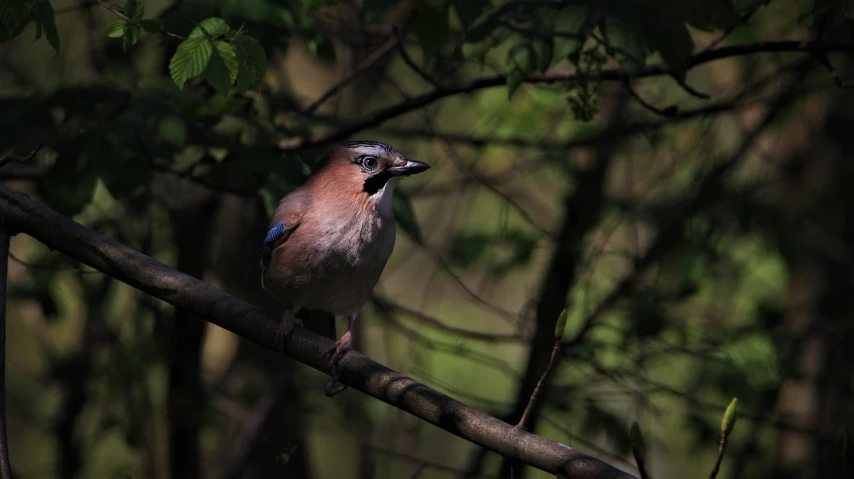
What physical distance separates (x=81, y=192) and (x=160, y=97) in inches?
19.1

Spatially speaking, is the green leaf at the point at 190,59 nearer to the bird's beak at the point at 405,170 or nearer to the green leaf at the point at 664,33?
the bird's beak at the point at 405,170

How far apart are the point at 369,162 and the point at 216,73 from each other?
3.64 feet

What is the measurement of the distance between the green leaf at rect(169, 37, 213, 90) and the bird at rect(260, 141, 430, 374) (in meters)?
0.92

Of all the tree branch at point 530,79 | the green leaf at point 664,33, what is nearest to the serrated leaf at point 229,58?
the tree branch at point 530,79

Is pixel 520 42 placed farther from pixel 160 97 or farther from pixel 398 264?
pixel 398 264

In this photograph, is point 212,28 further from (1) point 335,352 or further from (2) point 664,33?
(2) point 664,33

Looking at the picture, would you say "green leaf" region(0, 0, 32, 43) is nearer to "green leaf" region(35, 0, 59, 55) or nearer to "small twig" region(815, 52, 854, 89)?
"green leaf" region(35, 0, 59, 55)

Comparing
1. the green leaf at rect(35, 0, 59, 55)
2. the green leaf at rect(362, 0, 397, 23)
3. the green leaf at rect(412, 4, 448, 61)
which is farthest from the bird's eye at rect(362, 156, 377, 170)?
the green leaf at rect(35, 0, 59, 55)

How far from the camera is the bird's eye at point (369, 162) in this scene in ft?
12.5

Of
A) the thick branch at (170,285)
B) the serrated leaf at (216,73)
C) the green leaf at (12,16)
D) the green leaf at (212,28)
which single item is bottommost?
the thick branch at (170,285)

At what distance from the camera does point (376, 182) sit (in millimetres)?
3732

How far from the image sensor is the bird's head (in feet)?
12.1

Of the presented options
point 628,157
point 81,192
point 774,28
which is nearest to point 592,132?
point 628,157

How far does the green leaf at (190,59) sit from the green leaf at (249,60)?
0.10 metres
